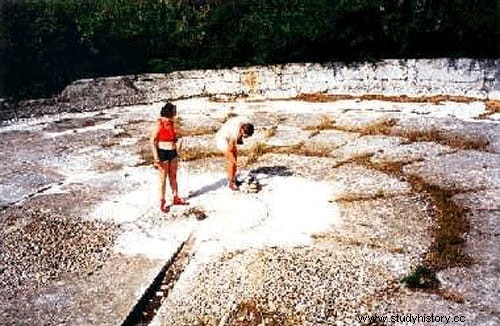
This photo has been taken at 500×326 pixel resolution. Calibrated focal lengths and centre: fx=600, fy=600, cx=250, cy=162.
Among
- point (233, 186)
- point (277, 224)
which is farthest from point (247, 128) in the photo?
point (277, 224)

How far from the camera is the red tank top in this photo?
616 cm

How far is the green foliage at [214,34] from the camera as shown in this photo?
9984mm

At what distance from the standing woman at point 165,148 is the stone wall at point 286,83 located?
4946 millimetres

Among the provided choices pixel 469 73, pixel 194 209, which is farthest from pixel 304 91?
pixel 194 209

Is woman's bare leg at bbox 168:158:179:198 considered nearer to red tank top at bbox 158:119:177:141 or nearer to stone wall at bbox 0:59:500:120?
red tank top at bbox 158:119:177:141

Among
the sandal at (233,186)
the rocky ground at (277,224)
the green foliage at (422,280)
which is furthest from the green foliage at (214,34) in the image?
the green foliage at (422,280)

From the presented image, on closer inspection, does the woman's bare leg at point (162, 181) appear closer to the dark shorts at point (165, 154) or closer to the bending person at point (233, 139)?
the dark shorts at point (165, 154)

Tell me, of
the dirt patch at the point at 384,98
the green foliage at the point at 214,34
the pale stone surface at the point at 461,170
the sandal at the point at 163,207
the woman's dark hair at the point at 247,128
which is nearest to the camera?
the sandal at the point at 163,207

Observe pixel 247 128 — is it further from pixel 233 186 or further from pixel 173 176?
pixel 173 176

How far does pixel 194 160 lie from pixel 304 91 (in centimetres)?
369

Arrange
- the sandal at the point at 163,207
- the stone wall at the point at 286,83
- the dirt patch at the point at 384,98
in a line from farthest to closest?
the stone wall at the point at 286,83
the dirt patch at the point at 384,98
the sandal at the point at 163,207

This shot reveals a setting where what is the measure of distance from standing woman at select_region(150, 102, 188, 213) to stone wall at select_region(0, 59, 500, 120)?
4946 millimetres

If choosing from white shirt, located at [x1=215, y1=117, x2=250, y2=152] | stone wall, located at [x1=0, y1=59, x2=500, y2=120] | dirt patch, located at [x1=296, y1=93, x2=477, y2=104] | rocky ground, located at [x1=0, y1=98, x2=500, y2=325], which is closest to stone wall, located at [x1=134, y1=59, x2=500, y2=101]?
stone wall, located at [x1=0, y1=59, x2=500, y2=120]

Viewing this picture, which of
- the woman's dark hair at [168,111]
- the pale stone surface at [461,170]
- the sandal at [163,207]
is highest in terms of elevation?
the woman's dark hair at [168,111]
